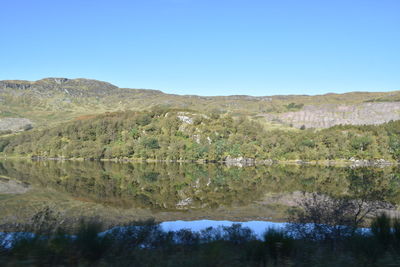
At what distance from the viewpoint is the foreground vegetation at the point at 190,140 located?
132375 millimetres

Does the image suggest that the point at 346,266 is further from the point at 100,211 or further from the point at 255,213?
the point at 100,211

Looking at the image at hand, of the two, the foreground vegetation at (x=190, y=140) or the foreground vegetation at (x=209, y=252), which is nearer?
the foreground vegetation at (x=209, y=252)

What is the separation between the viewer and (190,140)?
144625mm

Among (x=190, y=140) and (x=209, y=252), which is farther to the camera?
(x=190, y=140)

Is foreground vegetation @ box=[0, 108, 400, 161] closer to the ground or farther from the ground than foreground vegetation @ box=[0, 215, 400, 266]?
closer to the ground

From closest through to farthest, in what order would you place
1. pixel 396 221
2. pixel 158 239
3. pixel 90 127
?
pixel 396 221
pixel 158 239
pixel 90 127

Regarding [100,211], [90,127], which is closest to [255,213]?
[100,211]

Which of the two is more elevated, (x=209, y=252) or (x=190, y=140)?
(x=209, y=252)

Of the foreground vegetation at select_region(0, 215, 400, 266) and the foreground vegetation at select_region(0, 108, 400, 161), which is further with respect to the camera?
the foreground vegetation at select_region(0, 108, 400, 161)

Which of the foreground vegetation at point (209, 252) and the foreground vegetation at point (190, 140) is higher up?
the foreground vegetation at point (209, 252)

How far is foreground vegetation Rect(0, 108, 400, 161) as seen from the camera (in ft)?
434

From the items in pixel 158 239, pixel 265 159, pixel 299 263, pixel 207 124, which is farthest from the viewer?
pixel 207 124

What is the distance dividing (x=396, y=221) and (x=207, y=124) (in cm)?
14279

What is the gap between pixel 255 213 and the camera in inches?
1008
